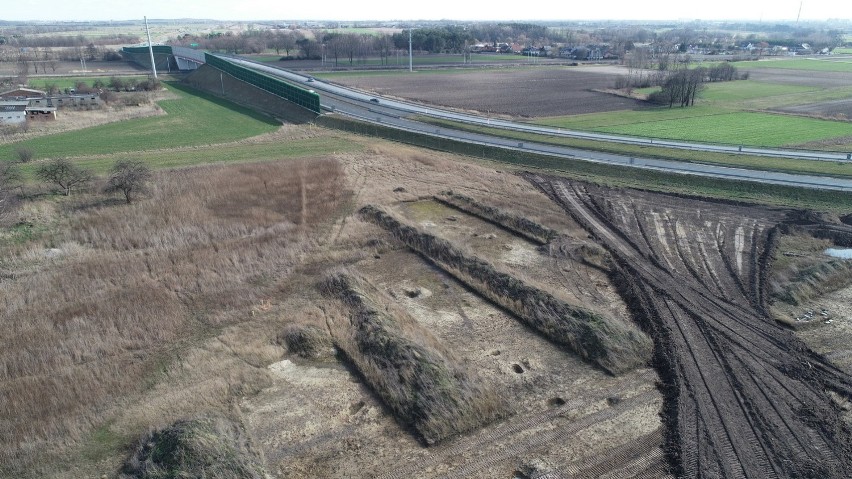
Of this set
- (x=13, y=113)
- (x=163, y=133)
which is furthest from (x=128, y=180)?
(x=13, y=113)

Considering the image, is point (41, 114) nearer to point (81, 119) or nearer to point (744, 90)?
point (81, 119)

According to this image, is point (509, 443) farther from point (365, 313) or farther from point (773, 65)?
point (773, 65)

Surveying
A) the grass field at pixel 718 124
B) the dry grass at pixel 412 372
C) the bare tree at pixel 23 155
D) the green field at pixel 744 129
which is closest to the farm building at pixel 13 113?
A: the bare tree at pixel 23 155

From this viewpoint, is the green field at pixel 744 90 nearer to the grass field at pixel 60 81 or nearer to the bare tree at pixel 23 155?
the bare tree at pixel 23 155

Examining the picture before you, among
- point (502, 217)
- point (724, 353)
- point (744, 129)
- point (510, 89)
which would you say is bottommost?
point (724, 353)

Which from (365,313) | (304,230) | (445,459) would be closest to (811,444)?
(445,459)

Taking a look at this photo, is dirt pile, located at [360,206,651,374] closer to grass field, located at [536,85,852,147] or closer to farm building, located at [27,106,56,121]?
grass field, located at [536,85,852,147]
